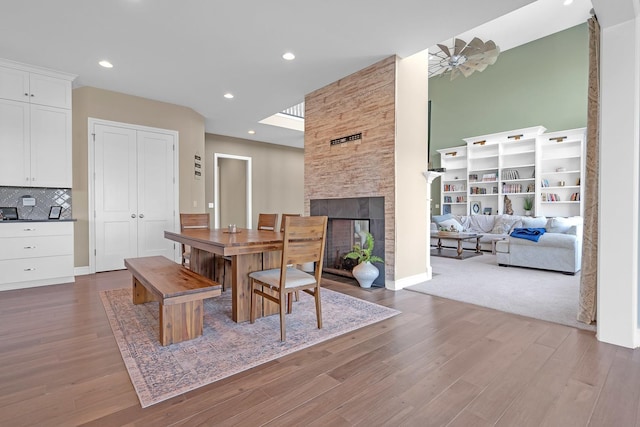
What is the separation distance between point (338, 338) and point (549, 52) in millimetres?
8889

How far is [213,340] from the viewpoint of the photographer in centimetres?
227

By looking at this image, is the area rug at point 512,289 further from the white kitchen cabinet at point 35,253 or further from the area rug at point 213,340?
the white kitchen cabinet at point 35,253

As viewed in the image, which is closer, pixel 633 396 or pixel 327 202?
pixel 633 396

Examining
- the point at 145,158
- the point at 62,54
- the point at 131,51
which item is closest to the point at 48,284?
the point at 145,158

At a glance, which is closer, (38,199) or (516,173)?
(38,199)

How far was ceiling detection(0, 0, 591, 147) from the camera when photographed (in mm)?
2785

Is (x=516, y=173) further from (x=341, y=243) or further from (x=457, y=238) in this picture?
(x=341, y=243)

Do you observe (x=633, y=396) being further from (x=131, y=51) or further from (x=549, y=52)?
(x=549, y=52)

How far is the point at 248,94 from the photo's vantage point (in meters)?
4.98

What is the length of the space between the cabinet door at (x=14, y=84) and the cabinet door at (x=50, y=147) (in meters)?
0.18

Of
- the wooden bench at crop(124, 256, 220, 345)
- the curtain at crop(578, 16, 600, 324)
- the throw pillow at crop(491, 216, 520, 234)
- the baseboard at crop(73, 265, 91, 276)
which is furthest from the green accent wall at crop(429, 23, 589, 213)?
the baseboard at crop(73, 265, 91, 276)

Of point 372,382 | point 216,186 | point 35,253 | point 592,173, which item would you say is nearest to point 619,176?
point 592,173

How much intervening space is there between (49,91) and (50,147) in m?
0.75

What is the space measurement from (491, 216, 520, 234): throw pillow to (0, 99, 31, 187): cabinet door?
8.83 meters
